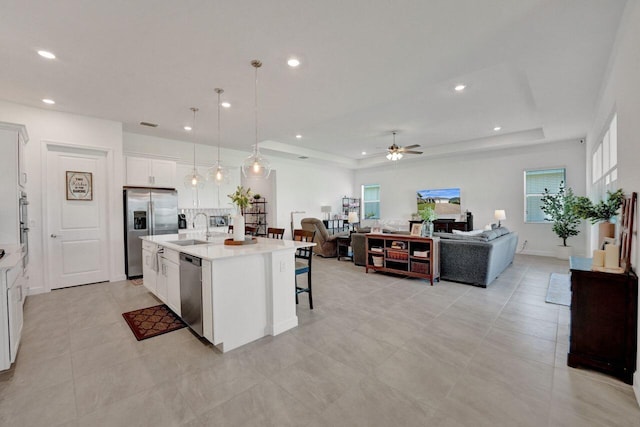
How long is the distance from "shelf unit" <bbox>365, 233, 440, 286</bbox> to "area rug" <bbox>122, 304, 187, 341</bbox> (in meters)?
3.41

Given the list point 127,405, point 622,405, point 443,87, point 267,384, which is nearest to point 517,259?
point 443,87

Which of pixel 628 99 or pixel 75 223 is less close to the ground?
pixel 628 99

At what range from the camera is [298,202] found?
9.20 meters

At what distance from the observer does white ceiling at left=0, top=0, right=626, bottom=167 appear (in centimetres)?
225

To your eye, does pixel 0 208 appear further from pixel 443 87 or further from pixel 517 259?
pixel 517 259

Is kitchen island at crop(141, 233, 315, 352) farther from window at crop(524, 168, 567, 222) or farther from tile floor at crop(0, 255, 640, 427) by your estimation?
window at crop(524, 168, 567, 222)

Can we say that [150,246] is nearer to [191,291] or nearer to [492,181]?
[191,291]

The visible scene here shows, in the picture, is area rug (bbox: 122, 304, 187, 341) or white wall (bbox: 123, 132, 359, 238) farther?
white wall (bbox: 123, 132, 359, 238)

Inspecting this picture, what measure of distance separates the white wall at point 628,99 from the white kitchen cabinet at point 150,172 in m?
6.63

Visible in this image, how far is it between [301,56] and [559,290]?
4929mm

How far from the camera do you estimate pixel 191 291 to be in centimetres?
279

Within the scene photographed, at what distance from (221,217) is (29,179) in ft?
11.1

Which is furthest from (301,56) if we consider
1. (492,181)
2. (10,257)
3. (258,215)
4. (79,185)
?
(492,181)

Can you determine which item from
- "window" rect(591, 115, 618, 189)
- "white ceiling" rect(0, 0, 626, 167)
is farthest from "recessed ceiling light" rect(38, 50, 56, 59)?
"window" rect(591, 115, 618, 189)
